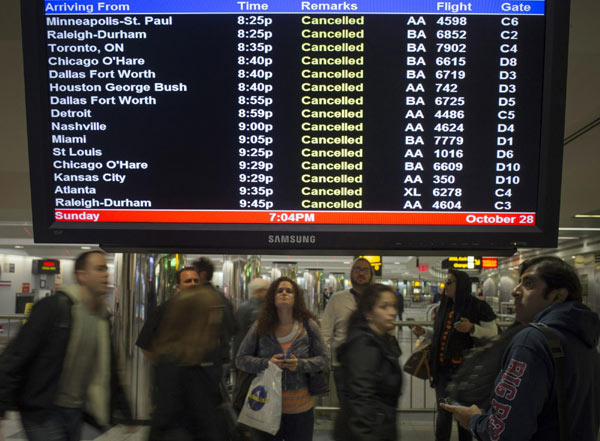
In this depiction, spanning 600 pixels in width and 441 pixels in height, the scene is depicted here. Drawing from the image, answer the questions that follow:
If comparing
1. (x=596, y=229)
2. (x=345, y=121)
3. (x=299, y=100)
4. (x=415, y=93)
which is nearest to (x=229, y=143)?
(x=299, y=100)

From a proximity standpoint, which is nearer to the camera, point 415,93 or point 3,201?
point 415,93

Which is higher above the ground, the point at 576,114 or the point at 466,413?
the point at 576,114

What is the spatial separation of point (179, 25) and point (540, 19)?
1856 mm

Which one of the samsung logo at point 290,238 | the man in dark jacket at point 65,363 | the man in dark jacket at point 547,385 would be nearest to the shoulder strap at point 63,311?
the man in dark jacket at point 65,363

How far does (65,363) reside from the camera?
3041 millimetres

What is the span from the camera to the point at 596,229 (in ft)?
59.3

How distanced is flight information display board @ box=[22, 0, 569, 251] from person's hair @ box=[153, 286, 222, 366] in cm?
45

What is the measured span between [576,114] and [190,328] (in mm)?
5730

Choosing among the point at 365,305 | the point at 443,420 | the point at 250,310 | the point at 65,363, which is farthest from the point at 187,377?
the point at 250,310

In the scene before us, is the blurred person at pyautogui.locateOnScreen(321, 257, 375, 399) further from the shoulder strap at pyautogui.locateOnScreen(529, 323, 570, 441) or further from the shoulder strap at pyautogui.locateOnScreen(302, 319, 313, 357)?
the shoulder strap at pyautogui.locateOnScreen(529, 323, 570, 441)

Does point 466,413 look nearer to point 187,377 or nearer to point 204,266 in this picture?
point 187,377

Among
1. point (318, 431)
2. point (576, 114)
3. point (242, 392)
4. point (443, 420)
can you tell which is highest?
point (576, 114)

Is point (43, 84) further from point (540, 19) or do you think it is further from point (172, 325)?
point (540, 19)

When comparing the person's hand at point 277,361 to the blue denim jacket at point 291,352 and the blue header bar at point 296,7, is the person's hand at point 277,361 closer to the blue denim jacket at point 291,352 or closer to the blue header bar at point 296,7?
the blue denim jacket at point 291,352
